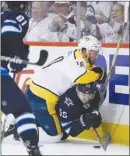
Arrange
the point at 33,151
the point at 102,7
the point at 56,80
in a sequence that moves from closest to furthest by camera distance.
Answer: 1. the point at 102,7
2. the point at 56,80
3. the point at 33,151

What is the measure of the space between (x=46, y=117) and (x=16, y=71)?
0.33m

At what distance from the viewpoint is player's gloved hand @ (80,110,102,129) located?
8.32ft

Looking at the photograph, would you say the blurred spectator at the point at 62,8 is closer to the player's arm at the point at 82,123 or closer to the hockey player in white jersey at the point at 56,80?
the hockey player in white jersey at the point at 56,80

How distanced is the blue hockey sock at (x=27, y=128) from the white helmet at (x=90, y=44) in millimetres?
537

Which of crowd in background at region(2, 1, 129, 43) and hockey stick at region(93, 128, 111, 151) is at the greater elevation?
crowd in background at region(2, 1, 129, 43)

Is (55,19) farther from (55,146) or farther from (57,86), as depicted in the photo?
(55,146)

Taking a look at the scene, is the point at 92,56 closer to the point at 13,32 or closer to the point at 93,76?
the point at 93,76

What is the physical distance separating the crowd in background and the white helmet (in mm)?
25

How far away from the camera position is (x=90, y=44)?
2490 millimetres

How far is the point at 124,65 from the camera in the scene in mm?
2551

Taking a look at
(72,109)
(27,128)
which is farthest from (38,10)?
(27,128)

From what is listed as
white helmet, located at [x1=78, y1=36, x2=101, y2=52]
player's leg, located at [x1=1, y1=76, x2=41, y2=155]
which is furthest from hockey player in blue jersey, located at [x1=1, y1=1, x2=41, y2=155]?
white helmet, located at [x1=78, y1=36, x2=101, y2=52]

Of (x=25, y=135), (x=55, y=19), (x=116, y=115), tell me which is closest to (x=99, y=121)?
(x=116, y=115)

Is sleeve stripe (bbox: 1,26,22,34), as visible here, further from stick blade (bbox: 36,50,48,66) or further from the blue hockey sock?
the blue hockey sock
